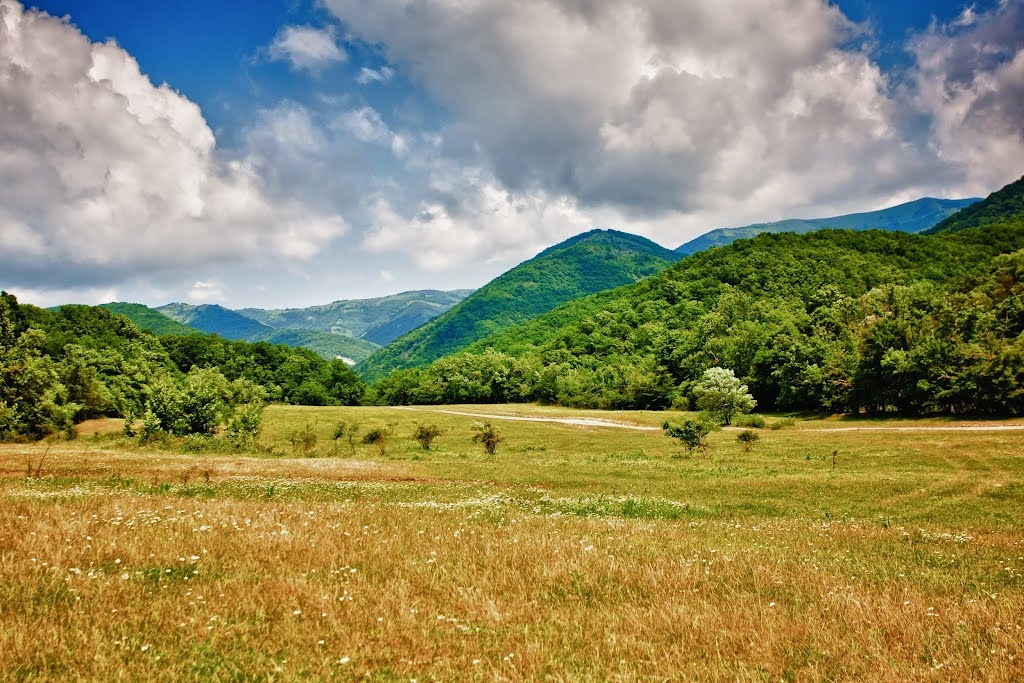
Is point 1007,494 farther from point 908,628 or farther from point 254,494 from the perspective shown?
point 254,494

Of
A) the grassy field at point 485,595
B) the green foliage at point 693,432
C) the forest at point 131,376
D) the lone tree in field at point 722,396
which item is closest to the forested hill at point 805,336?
the lone tree in field at point 722,396

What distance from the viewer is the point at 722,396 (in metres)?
74.0

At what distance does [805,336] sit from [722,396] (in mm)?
41803

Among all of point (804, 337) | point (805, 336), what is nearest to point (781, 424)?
point (804, 337)

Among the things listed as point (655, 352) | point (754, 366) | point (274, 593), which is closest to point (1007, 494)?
point (274, 593)

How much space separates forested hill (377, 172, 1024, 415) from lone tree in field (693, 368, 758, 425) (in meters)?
18.5

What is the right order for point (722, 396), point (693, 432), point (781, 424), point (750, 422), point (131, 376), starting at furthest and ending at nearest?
point (131, 376) → point (722, 396) → point (750, 422) → point (781, 424) → point (693, 432)

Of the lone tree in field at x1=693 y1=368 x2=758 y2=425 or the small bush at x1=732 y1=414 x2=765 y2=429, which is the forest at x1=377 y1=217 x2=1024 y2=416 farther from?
the small bush at x1=732 y1=414 x2=765 y2=429

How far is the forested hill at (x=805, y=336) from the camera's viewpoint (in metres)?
70.9

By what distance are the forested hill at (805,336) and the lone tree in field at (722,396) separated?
18541 mm

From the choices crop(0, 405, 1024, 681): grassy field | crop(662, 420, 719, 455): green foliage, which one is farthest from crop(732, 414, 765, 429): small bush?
crop(0, 405, 1024, 681): grassy field

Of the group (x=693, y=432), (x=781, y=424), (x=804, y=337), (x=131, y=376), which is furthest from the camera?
(x=131, y=376)

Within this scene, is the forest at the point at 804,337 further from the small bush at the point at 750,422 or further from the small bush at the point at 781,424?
the small bush at the point at 750,422

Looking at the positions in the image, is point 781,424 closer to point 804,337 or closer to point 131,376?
point 804,337
